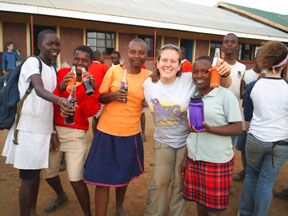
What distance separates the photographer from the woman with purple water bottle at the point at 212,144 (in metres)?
1.93

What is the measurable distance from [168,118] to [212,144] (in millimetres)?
479

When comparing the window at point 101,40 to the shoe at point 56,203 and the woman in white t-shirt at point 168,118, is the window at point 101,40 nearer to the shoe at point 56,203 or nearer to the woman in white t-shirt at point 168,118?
the shoe at point 56,203

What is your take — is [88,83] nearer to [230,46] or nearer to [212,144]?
[212,144]

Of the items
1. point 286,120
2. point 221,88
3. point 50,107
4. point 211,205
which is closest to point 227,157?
point 211,205

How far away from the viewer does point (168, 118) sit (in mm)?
2240

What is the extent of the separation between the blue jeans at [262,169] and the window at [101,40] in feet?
34.1

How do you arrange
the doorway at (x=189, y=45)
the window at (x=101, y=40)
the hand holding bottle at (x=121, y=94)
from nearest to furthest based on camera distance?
the hand holding bottle at (x=121, y=94), the window at (x=101, y=40), the doorway at (x=189, y=45)

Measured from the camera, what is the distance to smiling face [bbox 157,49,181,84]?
7.15ft

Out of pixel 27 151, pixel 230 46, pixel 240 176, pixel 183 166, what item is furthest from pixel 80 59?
pixel 240 176

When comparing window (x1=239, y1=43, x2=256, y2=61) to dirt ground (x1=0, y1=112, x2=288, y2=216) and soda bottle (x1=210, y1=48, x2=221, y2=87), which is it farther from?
soda bottle (x1=210, y1=48, x2=221, y2=87)

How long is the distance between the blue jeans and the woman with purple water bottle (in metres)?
0.42

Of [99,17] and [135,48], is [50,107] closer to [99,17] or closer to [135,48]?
[135,48]

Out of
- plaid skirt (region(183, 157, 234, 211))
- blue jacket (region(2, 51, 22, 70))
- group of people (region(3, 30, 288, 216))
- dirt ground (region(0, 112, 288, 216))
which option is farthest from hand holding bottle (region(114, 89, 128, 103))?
blue jacket (region(2, 51, 22, 70))

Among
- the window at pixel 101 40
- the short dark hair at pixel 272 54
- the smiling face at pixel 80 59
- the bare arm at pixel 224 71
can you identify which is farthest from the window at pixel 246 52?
the smiling face at pixel 80 59
